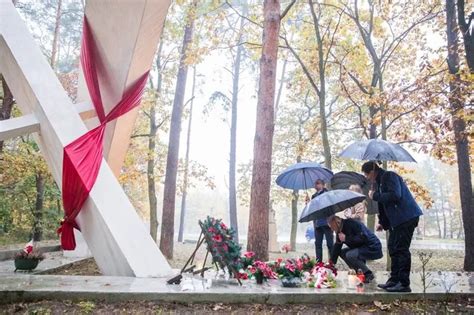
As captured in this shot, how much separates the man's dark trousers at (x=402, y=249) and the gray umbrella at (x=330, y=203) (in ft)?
2.01

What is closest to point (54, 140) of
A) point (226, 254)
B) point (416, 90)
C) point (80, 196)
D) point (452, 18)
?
point (80, 196)

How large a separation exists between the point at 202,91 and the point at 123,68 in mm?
14114

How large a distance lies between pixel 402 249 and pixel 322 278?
1.07 metres

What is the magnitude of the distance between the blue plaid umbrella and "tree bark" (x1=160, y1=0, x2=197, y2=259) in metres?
4.81

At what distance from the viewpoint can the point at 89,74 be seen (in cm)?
701

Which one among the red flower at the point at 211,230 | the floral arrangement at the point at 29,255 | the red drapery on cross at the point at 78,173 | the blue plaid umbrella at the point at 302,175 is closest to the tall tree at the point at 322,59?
the blue plaid umbrella at the point at 302,175

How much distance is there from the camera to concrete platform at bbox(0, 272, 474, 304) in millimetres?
4305

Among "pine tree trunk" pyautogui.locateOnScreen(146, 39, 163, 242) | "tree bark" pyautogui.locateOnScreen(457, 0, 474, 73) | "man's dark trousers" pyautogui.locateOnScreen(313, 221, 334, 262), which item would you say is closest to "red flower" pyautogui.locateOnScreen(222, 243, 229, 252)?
"man's dark trousers" pyautogui.locateOnScreen(313, 221, 334, 262)

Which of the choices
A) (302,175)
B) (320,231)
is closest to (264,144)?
(302,175)

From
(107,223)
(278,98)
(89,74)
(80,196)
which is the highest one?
(278,98)

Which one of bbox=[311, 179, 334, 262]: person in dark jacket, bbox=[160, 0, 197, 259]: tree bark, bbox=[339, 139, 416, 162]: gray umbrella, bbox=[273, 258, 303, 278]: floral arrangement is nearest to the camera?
bbox=[339, 139, 416, 162]: gray umbrella

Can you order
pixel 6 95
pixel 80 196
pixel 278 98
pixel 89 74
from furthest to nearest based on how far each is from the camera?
1. pixel 278 98
2. pixel 6 95
3. pixel 89 74
4. pixel 80 196

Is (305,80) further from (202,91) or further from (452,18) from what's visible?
(202,91)

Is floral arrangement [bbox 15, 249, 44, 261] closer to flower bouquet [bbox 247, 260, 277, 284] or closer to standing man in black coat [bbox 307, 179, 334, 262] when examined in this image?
flower bouquet [bbox 247, 260, 277, 284]
